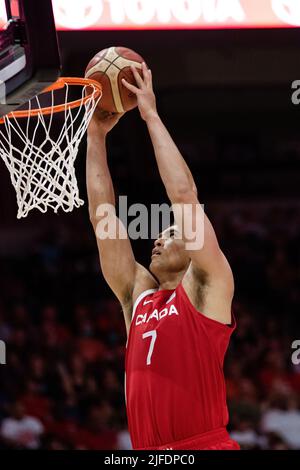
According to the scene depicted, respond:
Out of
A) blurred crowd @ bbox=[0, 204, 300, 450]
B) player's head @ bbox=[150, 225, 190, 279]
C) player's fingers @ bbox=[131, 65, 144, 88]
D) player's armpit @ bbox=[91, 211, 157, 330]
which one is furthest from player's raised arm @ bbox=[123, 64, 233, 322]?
blurred crowd @ bbox=[0, 204, 300, 450]

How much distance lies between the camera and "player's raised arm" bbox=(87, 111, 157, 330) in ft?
15.2

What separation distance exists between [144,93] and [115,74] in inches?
8.2

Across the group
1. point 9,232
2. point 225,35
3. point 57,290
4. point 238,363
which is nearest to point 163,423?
point 225,35

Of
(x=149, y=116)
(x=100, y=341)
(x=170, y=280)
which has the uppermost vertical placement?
(x=149, y=116)

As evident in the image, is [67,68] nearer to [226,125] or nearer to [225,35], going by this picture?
[225,35]

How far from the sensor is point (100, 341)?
9.30 meters

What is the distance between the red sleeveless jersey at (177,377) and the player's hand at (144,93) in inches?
33.5

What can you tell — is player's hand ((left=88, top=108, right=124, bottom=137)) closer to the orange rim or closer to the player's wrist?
the orange rim

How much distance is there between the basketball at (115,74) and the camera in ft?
14.4

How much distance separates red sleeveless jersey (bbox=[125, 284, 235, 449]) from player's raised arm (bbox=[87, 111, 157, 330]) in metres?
0.37

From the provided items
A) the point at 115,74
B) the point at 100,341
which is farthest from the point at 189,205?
the point at 100,341

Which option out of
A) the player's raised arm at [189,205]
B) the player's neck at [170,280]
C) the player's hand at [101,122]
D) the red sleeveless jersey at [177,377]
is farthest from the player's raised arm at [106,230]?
the player's raised arm at [189,205]

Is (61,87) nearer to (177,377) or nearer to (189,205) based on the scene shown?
(189,205)

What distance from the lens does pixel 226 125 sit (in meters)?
11.0
